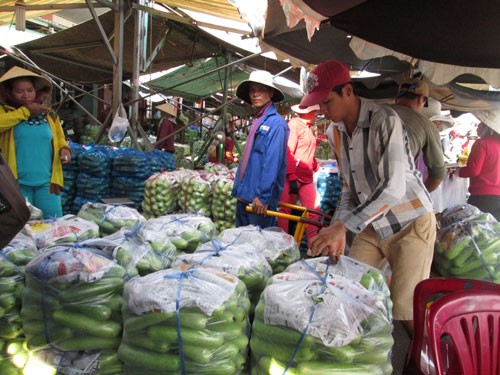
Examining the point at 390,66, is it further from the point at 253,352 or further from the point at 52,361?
the point at 52,361

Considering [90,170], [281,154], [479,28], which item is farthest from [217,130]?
[479,28]

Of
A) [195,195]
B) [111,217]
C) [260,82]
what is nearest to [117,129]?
[195,195]

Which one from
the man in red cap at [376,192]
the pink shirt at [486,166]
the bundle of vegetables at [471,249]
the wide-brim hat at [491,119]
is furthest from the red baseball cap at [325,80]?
the wide-brim hat at [491,119]

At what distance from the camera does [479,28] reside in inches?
86.7

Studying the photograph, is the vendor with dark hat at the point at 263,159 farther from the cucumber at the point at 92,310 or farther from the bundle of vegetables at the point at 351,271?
the cucumber at the point at 92,310

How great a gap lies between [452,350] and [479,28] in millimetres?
1647

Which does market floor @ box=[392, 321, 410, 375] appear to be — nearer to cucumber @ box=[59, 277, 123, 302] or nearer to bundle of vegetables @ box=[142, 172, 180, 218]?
cucumber @ box=[59, 277, 123, 302]

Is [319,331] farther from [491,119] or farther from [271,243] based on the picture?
[491,119]

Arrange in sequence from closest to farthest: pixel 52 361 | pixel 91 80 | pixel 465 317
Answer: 1. pixel 465 317
2. pixel 52 361
3. pixel 91 80

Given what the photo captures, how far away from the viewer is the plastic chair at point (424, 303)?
1829 millimetres

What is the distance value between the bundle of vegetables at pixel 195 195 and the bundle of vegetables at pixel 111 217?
2290 mm

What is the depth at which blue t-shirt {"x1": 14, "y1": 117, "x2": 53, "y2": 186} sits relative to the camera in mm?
3664

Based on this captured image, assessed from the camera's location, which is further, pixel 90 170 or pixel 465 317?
pixel 90 170

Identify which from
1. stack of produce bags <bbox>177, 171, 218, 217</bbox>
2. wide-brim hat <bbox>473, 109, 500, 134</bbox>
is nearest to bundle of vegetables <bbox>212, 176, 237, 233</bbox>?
stack of produce bags <bbox>177, 171, 218, 217</bbox>
